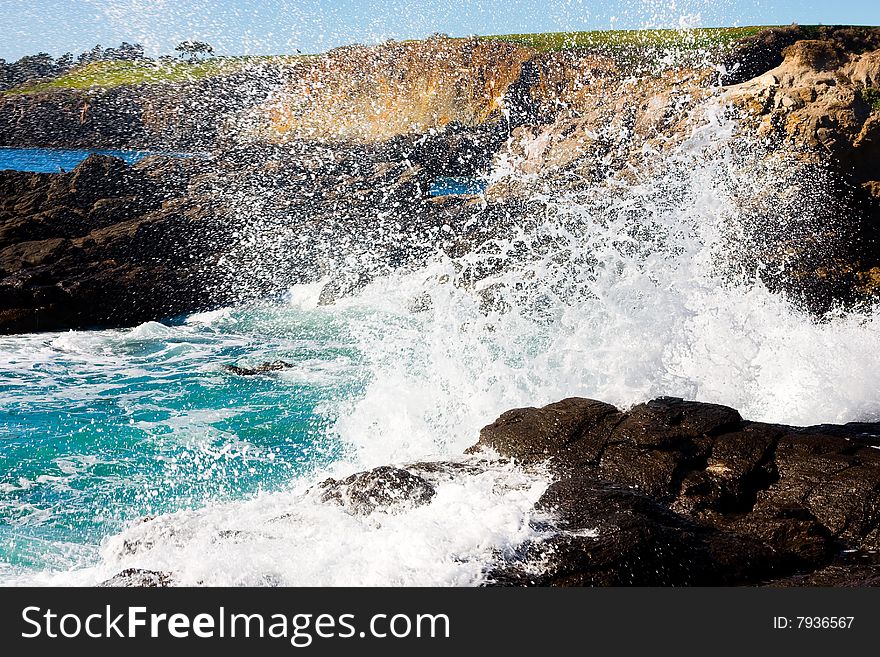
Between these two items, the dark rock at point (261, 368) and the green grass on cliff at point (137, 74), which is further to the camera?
the green grass on cliff at point (137, 74)

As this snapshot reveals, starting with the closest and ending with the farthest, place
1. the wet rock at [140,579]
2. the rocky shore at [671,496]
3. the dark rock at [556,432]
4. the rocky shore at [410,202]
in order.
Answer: the wet rock at [140,579] < the rocky shore at [671,496] < the dark rock at [556,432] < the rocky shore at [410,202]

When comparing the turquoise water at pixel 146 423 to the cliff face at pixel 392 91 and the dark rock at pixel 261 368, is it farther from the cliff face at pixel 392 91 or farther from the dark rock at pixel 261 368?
the cliff face at pixel 392 91

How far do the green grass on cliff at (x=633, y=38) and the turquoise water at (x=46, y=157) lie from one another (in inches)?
990

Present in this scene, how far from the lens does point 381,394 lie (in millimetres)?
8242

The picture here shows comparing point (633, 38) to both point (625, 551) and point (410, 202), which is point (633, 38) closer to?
point (410, 202)

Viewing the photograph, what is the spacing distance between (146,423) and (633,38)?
42054mm

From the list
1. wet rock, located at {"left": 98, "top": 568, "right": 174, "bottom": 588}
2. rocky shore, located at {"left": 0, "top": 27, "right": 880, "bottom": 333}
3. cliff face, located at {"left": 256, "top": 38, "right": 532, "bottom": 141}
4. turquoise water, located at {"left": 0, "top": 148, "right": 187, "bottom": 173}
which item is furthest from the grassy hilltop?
wet rock, located at {"left": 98, "top": 568, "right": 174, "bottom": 588}

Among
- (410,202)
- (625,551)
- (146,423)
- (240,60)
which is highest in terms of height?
(240,60)

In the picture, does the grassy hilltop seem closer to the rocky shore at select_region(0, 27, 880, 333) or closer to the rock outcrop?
the rocky shore at select_region(0, 27, 880, 333)

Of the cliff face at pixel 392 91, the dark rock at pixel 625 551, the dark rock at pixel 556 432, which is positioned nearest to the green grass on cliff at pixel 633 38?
the cliff face at pixel 392 91

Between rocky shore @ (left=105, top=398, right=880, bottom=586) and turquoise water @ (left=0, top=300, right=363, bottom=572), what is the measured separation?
224 centimetres

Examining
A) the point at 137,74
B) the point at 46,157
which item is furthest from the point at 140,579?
the point at 137,74

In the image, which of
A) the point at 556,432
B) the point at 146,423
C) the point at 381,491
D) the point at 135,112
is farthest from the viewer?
the point at 135,112

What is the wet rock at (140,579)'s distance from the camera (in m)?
3.80
